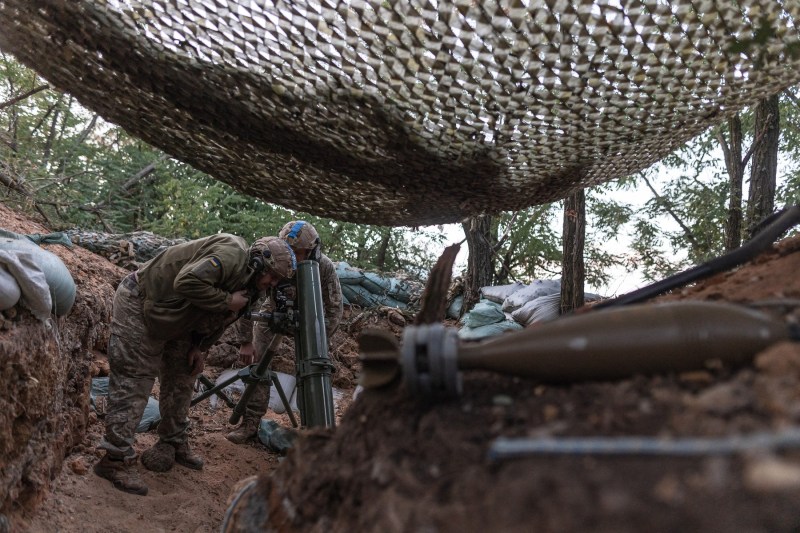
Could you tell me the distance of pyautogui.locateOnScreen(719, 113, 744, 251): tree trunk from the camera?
383 cm

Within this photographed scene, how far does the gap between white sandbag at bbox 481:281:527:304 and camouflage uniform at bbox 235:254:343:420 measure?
181 centimetres

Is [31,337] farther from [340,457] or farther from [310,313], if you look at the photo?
[340,457]

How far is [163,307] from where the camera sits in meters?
3.27

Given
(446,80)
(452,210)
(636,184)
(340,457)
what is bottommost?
(340,457)

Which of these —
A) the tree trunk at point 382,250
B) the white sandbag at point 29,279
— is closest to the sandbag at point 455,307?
the tree trunk at point 382,250

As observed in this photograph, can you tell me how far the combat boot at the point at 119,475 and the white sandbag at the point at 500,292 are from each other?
12.2 feet

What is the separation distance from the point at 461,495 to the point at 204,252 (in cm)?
289

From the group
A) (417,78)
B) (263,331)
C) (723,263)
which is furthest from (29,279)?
(263,331)

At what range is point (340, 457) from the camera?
1.10m

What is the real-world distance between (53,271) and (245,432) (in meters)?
2.44

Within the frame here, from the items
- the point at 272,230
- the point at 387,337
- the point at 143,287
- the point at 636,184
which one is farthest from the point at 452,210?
the point at 636,184

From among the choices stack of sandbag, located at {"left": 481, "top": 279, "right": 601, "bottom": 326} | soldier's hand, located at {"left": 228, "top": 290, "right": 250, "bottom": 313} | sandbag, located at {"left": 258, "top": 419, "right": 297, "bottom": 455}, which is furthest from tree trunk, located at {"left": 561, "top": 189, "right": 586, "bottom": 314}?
sandbag, located at {"left": 258, "top": 419, "right": 297, "bottom": 455}

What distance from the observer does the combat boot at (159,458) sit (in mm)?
3572

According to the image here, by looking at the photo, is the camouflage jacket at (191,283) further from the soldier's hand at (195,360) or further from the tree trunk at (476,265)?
the tree trunk at (476,265)
